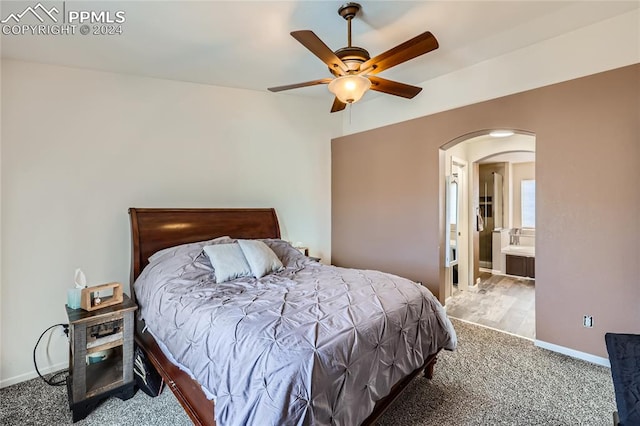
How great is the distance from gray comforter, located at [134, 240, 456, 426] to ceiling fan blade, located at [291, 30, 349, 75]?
5.53ft

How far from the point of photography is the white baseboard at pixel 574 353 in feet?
8.70

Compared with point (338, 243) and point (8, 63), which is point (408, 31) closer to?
point (338, 243)

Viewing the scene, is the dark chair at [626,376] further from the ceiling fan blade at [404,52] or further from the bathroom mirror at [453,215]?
the bathroom mirror at [453,215]

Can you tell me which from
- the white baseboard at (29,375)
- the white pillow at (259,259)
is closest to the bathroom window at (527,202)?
the white pillow at (259,259)

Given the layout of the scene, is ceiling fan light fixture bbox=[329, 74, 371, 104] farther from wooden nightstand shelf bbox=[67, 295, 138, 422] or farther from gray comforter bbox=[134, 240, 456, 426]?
wooden nightstand shelf bbox=[67, 295, 138, 422]

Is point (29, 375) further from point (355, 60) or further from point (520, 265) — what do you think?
point (520, 265)

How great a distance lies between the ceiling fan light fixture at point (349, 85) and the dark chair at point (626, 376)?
2.22 meters

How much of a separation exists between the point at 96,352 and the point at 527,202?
26.3ft

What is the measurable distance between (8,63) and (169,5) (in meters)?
1.66

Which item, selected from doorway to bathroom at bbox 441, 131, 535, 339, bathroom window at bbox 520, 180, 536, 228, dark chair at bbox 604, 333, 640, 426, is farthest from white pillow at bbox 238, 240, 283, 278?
bathroom window at bbox 520, 180, 536, 228

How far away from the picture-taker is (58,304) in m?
2.71

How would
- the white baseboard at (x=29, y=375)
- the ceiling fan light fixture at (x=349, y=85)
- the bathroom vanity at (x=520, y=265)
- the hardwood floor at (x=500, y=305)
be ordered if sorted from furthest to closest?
1. the bathroom vanity at (x=520, y=265)
2. the hardwood floor at (x=500, y=305)
3. the white baseboard at (x=29, y=375)
4. the ceiling fan light fixture at (x=349, y=85)

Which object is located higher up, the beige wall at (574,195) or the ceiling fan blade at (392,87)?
the ceiling fan blade at (392,87)

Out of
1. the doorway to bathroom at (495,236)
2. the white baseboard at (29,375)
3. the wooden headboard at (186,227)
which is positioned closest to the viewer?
the white baseboard at (29,375)
